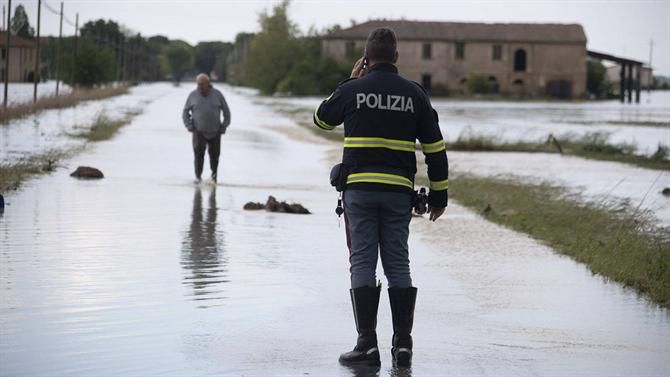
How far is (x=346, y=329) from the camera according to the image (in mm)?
8156

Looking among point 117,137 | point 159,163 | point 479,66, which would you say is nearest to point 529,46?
point 479,66

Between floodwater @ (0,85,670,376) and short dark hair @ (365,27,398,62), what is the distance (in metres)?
1.75

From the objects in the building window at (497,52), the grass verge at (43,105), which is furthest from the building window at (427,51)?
the grass verge at (43,105)

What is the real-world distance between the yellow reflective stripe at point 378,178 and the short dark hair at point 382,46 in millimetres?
A: 681

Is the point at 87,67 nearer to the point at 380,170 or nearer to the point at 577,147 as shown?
the point at 577,147

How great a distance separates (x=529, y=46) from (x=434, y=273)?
345 feet

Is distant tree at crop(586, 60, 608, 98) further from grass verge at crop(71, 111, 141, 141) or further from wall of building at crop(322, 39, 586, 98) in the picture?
grass verge at crop(71, 111, 141, 141)

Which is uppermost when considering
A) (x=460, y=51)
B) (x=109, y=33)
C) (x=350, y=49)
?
(x=109, y=33)

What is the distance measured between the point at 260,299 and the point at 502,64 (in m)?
106

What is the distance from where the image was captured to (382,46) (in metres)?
7.19

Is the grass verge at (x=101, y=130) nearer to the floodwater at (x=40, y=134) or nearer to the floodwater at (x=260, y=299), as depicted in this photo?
the floodwater at (x=40, y=134)

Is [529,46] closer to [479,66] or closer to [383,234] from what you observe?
[479,66]

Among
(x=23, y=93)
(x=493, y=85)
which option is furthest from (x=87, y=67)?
(x=493, y=85)

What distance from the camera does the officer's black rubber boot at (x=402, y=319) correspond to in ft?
23.4
